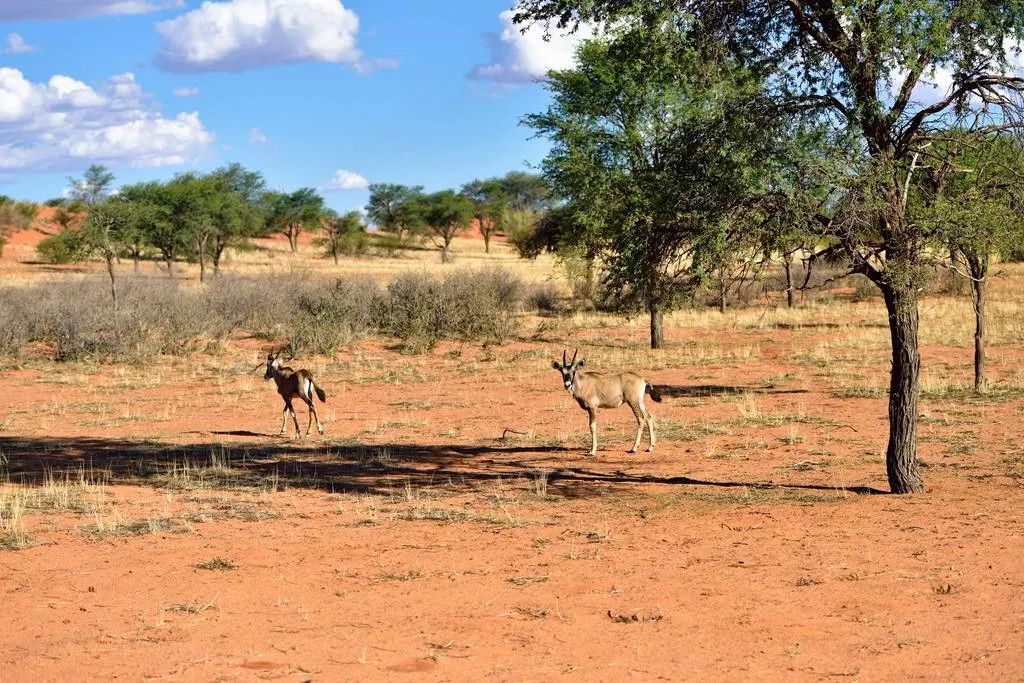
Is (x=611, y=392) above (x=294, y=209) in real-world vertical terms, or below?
below

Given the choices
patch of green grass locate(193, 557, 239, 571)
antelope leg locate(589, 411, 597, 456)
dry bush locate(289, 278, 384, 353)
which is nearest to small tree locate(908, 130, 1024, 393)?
antelope leg locate(589, 411, 597, 456)

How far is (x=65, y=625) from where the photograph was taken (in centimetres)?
796

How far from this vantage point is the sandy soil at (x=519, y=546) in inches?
288

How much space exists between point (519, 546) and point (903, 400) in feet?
15.4

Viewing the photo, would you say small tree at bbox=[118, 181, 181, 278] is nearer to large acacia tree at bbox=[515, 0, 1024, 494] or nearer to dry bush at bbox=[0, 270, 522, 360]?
dry bush at bbox=[0, 270, 522, 360]

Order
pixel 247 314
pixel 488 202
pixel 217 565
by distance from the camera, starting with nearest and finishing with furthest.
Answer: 1. pixel 217 565
2. pixel 247 314
3. pixel 488 202

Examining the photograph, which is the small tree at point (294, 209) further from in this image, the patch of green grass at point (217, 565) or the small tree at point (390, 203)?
the patch of green grass at point (217, 565)

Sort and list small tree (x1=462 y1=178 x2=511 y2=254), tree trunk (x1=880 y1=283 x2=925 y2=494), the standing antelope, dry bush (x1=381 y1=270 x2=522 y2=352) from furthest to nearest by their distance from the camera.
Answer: small tree (x1=462 y1=178 x2=511 y2=254) < dry bush (x1=381 y1=270 x2=522 y2=352) < the standing antelope < tree trunk (x1=880 y1=283 x2=925 y2=494)

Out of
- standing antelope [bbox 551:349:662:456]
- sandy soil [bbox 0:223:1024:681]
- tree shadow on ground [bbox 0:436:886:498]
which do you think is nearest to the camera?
sandy soil [bbox 0:223:1024:681]

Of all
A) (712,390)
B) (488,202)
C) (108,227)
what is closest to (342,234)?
(488,202)

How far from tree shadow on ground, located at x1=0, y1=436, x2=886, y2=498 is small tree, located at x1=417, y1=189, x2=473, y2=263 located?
67.8 meters

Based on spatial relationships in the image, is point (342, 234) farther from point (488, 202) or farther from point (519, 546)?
point (519, 546)

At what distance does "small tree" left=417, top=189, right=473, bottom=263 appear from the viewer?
85.9 metres

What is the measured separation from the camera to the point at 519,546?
1017 centimetres
